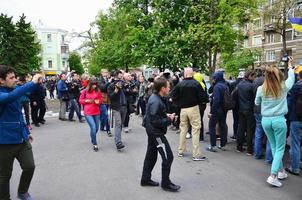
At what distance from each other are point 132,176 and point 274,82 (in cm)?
299

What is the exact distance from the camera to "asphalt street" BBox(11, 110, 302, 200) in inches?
234

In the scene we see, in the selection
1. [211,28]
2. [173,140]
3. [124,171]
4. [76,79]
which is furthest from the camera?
[211,28]

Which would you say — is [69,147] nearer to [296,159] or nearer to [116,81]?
[116,81]

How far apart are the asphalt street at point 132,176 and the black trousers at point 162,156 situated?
23cm

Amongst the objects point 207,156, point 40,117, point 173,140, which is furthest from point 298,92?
point 40,117

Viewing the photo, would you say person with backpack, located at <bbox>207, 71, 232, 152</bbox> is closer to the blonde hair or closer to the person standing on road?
the blonde hair

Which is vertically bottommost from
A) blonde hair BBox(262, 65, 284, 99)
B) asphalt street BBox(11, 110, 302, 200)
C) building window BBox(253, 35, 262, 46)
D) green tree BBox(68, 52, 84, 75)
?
asphalt street BBox(11, 110, 302, 200)

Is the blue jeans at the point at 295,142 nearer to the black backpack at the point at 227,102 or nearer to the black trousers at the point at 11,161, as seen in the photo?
the black backpack at the point at 227,102

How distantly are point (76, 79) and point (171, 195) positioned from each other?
11.5m

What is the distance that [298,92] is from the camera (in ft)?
22.2

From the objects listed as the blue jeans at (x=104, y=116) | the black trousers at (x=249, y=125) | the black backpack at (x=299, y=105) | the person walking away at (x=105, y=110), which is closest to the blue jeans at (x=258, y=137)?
the black trousers at (x=249, y=125)

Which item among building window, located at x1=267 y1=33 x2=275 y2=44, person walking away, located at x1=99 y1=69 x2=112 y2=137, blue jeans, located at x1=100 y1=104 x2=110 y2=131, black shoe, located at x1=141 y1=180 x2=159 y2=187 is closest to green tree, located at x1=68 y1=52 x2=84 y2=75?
building window, located at x1=267 y1=33 x2=275 y2=44

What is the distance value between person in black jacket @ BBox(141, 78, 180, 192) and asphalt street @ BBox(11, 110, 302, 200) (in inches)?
8.3

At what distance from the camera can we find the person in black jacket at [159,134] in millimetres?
6055
